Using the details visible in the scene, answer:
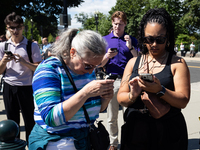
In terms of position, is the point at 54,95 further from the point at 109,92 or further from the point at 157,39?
the point at 157,39

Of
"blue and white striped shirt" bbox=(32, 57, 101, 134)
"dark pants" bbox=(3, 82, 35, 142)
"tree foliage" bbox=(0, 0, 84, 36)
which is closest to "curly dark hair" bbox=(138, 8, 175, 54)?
"blue and white striped shirt" bbox=(32, 57, 101, 134)

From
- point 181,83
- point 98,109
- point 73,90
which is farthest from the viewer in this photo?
point 181,83

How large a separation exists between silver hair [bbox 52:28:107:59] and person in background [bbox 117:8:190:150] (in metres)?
0.47

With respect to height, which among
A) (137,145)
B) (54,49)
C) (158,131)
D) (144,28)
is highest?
(144,28)

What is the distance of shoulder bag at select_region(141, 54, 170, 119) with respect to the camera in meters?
1.93

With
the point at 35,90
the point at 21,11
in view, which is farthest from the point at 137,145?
the point at 21,11

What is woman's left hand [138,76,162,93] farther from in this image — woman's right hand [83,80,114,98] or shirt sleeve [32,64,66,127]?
shirt sleeve [32,64,66,127]

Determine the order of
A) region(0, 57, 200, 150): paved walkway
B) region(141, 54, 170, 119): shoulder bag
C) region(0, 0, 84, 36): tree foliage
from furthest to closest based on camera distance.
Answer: region(0, 0, 84, 36): tree foliage < region(0, 57, 200, 150): paved walkway < region(141, 54, 170, 119): shoulder bag

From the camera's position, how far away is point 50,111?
4.77 feet

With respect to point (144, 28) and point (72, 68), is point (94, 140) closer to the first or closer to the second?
point (72, 68)

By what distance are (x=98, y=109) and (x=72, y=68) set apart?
42 centimetres

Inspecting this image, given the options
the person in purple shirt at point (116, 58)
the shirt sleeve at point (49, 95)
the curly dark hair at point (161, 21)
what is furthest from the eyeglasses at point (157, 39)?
the person in purple shirt at point (116, 58)

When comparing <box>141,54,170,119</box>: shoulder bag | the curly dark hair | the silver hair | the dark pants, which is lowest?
the dark pants

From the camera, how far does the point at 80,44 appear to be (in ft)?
5.13
